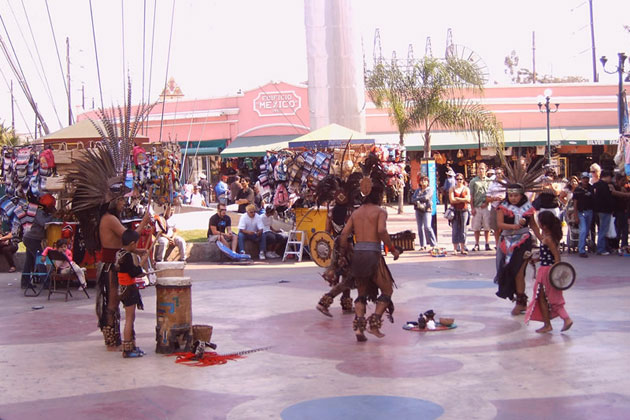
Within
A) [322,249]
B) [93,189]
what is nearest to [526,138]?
[322,249]

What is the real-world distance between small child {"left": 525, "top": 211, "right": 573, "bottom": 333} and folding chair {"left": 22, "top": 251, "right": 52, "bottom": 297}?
26.3ft

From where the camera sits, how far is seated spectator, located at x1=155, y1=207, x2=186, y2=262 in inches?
643

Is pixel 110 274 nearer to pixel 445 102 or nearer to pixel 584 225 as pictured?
pixel 584 225

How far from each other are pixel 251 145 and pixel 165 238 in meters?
23.3

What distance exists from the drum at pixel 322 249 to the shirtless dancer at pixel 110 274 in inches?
261

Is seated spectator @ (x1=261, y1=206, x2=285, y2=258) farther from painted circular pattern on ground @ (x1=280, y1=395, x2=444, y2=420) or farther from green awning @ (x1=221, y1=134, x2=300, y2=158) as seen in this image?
green awning @ (x1=221, y1=134, x2=300, y2=158)

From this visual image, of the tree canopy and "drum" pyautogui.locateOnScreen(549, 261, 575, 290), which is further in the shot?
the tree canopy

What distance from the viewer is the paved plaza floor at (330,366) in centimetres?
657

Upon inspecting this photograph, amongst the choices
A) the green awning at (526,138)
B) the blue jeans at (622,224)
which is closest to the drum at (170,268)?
the blue jeans at (622,224)

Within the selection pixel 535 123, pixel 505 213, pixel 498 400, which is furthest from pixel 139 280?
pixel 535 123

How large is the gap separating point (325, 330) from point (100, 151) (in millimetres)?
3504

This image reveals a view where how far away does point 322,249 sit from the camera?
51.3 ft

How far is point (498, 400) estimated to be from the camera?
262 inches

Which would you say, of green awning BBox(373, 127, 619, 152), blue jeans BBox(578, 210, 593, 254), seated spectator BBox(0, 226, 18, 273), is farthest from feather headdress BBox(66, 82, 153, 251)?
green awning BBox(373, 127, 619, 152)
